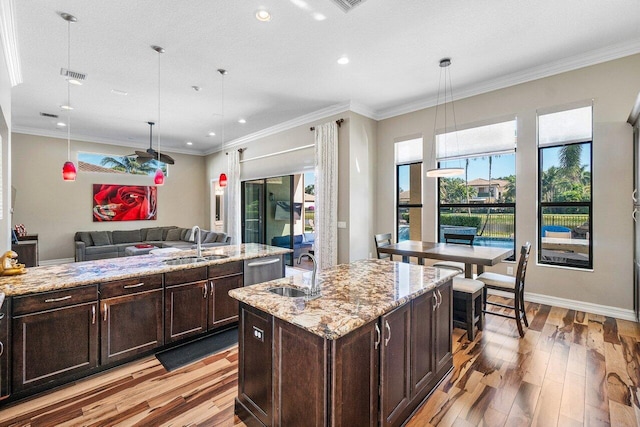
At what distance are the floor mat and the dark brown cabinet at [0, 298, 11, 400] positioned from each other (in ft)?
3.34

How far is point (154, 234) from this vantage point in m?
8.24

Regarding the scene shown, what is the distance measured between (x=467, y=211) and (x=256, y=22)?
13.7ft

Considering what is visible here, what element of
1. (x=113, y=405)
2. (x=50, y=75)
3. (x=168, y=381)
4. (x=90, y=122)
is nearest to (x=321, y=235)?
(x=168, y=381)

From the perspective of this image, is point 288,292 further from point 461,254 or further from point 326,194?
point 326,194

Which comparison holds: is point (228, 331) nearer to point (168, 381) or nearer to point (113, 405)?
point (168, 381)

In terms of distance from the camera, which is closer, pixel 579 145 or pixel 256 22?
pixel 256 22

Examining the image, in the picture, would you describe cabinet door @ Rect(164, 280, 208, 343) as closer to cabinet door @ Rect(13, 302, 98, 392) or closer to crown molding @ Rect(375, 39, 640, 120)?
cabinet door @ Rect(13, 302, 98, 392)

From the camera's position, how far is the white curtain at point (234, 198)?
7.87m

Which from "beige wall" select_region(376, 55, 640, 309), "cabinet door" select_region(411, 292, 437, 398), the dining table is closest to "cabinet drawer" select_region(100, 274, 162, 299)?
"cabinet door" select_region(411, 292, 437, 398)

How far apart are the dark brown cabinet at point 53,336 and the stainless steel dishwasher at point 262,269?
57.3 inches

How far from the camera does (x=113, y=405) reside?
2170 mm

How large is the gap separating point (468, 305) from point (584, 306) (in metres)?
2.04

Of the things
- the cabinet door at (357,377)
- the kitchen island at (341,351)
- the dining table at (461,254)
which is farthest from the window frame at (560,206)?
the cabinet door at (357,377)

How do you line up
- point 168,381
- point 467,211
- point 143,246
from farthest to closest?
point 143,246
point 467,211
point 168,381
